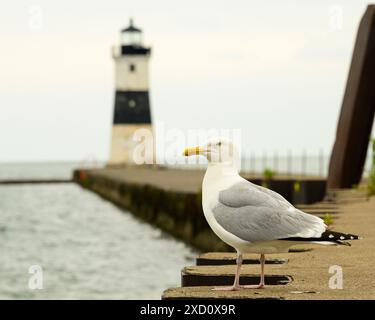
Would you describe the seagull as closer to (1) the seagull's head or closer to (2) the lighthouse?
(1) the seagull's head

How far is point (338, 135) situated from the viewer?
16016 mm

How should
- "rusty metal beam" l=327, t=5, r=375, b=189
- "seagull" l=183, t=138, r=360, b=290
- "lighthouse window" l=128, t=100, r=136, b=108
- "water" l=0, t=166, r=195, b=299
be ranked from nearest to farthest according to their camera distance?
"seagull" l=183, t=138, r=360, b=290 → "rusty metal beam" l=327, t=5, r=375, b=189 → "water" l=0, t=166, r=195, b=299 → "lighthouse window" l=128, t=100, r=136, b=108

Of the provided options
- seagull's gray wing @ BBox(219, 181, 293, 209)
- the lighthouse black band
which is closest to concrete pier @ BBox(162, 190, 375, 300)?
seagull's gray wing @ BBox(219, 181, 293, 209)

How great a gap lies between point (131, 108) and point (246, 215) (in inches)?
2168

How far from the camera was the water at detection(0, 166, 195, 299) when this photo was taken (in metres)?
17.4

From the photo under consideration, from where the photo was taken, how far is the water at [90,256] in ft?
57.1

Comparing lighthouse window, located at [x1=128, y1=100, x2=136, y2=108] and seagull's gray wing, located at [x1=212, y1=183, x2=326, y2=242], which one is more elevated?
lighthouse window, located at [x1=128, y1=100, x2=136, y2=108]

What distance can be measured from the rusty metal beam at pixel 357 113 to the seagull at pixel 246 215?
9758 mm

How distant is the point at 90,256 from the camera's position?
2381cm

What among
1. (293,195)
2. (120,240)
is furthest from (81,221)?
(293,195)

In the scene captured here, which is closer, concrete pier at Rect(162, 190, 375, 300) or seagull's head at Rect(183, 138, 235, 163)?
concrete pier at Rect(162, 190, 375, 300)

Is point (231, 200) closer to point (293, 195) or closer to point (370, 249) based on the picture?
point (370, 249)

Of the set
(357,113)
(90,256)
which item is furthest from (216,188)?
(90,256)

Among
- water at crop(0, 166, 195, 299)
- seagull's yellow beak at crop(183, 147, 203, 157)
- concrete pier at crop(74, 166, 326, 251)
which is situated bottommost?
water at crop(0, 166, 195, 299)
